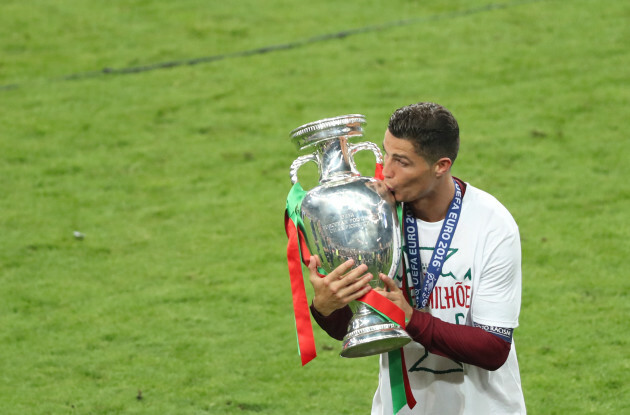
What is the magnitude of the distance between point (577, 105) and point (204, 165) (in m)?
3.91

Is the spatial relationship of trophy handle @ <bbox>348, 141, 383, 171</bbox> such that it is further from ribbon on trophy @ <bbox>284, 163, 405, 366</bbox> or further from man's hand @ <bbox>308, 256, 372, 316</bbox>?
man's hand @ <bbox>308, 256, 372, 316</bbox>

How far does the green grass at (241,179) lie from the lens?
18.6 feet

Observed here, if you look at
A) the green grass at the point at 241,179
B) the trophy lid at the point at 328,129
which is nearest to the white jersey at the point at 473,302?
the trophy lid at the point at 328,129

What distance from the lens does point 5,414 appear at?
5281 millimetres

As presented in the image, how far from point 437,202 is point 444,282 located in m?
0.28

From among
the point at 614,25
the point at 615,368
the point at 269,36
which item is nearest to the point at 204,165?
the point at 269,36

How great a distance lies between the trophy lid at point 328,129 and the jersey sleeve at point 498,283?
61cm

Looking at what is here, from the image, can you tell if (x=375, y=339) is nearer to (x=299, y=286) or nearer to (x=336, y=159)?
(x=299, y=286)

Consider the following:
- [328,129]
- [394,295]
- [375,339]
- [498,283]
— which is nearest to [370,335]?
[375,339]

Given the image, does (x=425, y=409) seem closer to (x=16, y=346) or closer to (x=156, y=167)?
(x=16, y=346)

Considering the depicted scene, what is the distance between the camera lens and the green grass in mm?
5672

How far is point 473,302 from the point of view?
3.14 metres

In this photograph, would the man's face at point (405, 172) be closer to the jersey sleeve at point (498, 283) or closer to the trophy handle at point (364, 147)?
the trophy handle at point (364, 147)

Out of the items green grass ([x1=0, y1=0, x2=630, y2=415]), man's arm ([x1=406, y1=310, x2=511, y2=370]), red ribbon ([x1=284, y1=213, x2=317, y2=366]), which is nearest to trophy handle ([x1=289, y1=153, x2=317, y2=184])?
red ribbon ([x1=284, y1=213, x2=317, y2=366])
